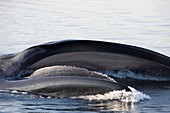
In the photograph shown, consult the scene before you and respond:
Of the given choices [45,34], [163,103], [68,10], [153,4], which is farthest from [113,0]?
[163,103]

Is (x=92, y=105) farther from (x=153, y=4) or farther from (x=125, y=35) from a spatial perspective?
(x=153, y=4)

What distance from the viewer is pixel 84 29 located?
723 inches

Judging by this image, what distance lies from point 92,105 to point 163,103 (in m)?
0.95

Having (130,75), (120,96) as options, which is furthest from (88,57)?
(120,96)

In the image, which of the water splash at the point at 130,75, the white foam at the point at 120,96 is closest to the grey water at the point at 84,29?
the white foam at the point at 120,96

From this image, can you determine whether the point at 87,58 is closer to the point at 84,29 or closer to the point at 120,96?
the point at 120,96

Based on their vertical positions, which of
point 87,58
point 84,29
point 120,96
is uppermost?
point 84,29

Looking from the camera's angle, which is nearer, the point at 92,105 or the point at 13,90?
the point at 92,105

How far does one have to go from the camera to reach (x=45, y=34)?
17.4m

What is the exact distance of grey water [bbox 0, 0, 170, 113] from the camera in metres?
8.07

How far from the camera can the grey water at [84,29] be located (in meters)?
8.07

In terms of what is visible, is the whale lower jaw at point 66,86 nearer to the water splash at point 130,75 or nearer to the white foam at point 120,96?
the white foam at point 120,96

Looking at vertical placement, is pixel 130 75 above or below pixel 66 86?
above

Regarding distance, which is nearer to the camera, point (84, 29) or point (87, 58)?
point (87, 58)
